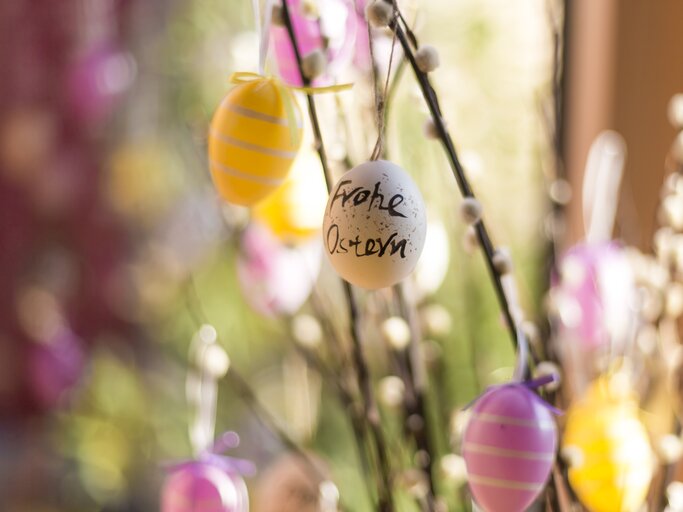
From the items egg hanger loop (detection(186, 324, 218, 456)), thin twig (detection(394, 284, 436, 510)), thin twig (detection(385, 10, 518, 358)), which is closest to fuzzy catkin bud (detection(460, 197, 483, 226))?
thin twig (detection(385, 10, 518, 358))

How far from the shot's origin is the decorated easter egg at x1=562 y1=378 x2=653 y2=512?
1.65ft

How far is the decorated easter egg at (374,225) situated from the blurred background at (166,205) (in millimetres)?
545

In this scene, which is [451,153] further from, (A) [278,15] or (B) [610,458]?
(B) [610,458]

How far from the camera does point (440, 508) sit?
1.68 ft

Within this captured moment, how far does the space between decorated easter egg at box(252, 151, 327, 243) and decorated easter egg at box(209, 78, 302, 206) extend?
118mm

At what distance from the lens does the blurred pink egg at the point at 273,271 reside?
0.68 meters

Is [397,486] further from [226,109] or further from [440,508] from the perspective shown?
[226,109]

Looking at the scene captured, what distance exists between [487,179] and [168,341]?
565 mm

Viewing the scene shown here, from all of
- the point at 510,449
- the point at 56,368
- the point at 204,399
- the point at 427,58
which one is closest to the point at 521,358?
the point at 510,449

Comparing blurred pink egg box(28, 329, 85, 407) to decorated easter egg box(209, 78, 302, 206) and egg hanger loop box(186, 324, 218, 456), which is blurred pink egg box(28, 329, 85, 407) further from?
decorated easter egg box(209, 78, 302, 206)

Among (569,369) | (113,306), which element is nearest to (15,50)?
(113,306)

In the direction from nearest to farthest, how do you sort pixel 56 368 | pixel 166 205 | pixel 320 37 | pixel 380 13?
pixel 380 13 < pixel 320 37 < pixel 56 368 < pixel 166 205

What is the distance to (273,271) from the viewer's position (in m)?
0.69

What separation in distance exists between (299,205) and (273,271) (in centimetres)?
13
